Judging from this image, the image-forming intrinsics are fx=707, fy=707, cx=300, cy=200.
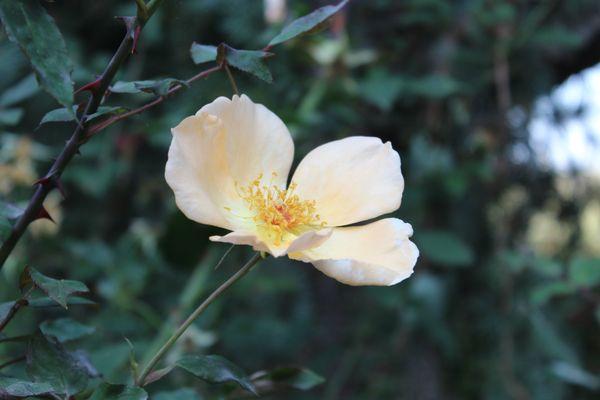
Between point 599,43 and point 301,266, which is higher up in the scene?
point 599,43

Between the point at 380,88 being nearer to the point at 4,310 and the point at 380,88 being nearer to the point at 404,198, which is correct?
the point at 404,198

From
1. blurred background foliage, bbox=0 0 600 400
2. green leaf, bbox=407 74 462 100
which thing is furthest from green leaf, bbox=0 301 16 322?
green leaf, bbox=407 74 462 100

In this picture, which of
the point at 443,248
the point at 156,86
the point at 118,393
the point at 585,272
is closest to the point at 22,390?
the point at 118,393

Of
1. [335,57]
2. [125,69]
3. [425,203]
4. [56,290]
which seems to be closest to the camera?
[56,290]

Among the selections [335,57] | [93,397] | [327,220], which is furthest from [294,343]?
[93,397]

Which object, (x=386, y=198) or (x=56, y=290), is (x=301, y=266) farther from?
(x=56, y=290)

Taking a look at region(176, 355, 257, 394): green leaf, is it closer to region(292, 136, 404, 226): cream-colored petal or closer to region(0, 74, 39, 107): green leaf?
region(292, 136, 404, 226): cream-colored petal
